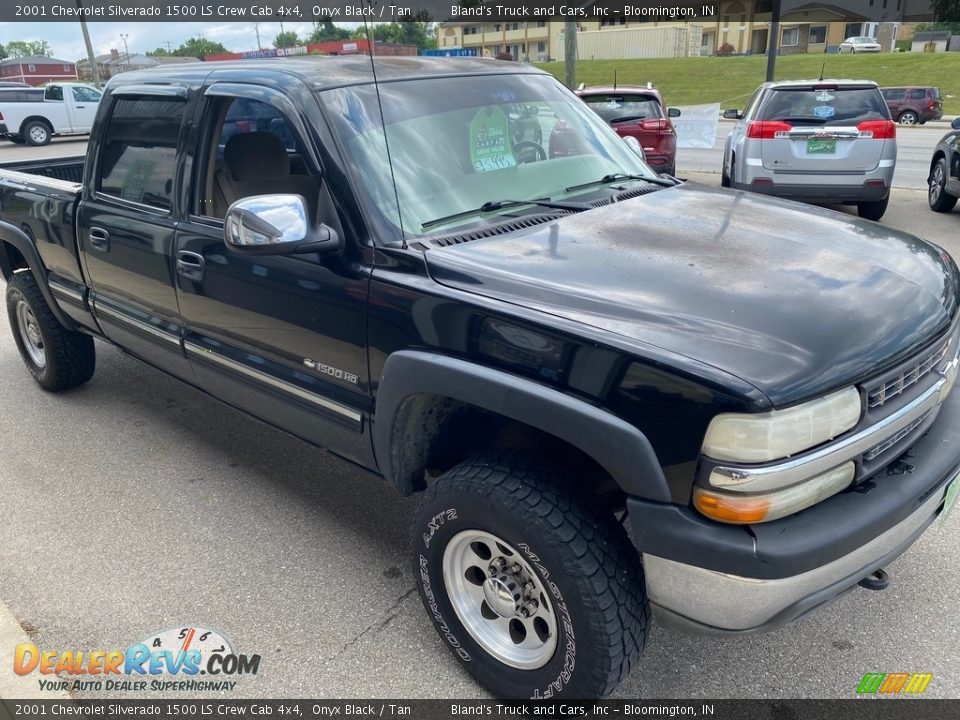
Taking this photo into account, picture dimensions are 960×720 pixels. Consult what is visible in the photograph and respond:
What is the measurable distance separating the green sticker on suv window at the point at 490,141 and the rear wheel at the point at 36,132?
78.5ft

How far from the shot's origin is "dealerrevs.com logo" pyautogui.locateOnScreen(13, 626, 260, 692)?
103 inches

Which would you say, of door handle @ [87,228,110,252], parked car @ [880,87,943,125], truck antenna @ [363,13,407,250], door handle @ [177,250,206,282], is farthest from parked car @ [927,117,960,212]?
parked car @ [880,87,943,125]

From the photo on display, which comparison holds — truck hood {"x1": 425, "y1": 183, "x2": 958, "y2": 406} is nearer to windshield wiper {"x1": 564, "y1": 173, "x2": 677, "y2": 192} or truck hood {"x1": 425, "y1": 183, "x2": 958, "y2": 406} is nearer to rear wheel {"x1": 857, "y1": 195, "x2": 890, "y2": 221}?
windshield wiper {"x1": 564, "y1": 173, "x2": 677, "y2": 192}

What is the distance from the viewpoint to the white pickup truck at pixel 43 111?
2186cm

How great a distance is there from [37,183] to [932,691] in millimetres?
4888

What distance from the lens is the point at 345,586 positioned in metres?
3.06

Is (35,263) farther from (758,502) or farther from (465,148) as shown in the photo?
(758,502)

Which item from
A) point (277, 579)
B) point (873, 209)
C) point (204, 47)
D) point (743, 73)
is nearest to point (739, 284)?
point (277, 579)

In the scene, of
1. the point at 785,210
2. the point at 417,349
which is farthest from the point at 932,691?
the point at 417,349

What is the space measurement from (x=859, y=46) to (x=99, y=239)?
64755 mm

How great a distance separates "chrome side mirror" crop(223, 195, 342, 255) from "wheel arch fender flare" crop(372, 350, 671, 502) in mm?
484

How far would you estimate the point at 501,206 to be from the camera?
9.21 ft

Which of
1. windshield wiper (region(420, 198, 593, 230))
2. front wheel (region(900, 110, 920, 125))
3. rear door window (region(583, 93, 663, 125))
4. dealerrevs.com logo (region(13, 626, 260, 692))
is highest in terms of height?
windshield wiper (region(420, 198, 593, 230))

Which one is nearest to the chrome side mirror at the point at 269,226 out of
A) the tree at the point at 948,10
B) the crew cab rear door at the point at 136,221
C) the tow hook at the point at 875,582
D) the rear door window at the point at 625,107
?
the crew cab rear door at the point at 136,221
